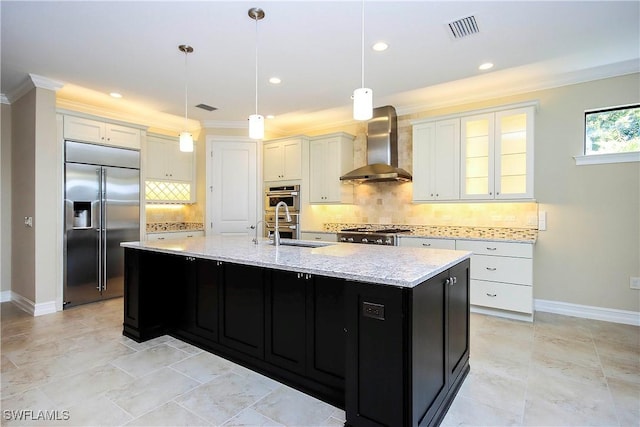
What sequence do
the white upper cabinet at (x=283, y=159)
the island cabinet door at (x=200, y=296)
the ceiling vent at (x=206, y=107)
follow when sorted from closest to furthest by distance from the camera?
the island cabinet door at (x=200, y=296)
the ceiling vent at (x=206, y=107)
the white upper cabinet at (x=283, y=159)

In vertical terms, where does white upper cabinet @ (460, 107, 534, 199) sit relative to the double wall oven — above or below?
above

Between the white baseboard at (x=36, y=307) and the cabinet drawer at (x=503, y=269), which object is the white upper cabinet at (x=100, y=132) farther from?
the cabinet drawer at (x=503, y=269)

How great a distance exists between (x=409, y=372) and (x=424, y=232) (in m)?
3.30

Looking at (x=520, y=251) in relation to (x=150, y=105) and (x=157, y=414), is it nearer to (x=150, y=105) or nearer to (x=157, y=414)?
(x=157, y=414)

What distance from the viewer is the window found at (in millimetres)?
3447

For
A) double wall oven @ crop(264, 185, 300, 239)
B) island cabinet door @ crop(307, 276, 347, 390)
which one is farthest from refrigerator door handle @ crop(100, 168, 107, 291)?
island cabinet door @ crop(307, 276, 347, 390)

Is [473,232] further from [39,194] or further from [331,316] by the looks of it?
[39,194]

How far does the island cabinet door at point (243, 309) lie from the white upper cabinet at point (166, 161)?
11.2 ft

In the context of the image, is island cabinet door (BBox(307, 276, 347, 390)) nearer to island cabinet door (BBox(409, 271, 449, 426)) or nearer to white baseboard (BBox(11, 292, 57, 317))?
island cabinet door (BBox(409, 271, 449, 426))

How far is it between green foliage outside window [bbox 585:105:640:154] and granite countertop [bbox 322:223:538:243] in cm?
112

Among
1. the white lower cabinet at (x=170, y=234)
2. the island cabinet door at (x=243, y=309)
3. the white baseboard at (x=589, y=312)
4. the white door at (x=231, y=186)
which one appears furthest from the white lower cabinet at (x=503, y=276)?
the white lower cabinet at (x=170, y=234)

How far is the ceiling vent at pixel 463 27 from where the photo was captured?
2.56m

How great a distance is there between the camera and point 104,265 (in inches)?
167

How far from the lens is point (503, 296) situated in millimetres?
3594
